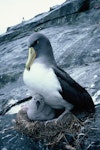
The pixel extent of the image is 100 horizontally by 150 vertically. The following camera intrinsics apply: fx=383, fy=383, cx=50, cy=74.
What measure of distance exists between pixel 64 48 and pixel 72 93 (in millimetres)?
3432

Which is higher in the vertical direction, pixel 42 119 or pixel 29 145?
pixel 42 119

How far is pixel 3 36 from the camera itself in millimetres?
11586

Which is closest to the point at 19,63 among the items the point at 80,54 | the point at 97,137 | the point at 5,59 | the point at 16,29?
the point at 5,59

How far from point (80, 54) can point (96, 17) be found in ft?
7.09

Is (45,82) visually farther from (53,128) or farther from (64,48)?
(64,48)

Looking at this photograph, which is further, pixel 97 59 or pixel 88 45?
pixel 88 45

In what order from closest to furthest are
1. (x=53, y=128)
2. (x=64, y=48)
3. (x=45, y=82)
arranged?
(x=45, y=82) → (x=53, y=128) → (x=64, y=48)

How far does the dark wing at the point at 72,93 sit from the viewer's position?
511 centimetres

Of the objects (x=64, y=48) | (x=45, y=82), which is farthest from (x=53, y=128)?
(x=64, y=48)

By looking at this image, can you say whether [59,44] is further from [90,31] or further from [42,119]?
[42,119]

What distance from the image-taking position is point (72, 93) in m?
5.15

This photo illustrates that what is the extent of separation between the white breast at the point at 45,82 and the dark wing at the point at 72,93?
0.07m

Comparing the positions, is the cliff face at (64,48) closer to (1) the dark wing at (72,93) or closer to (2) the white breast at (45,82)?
(1) the dark wing at (72,93)

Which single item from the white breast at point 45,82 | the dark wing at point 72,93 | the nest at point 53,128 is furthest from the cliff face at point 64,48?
the white breast at point 45,82
